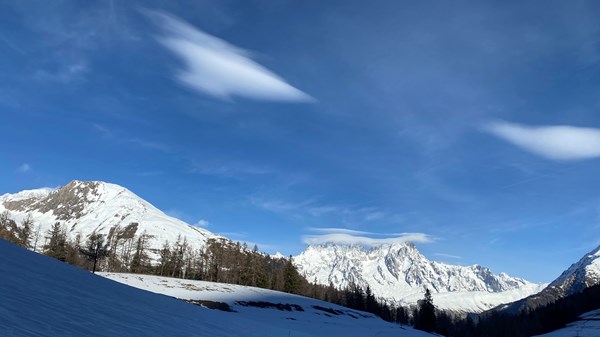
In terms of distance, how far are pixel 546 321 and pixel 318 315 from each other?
95105mm

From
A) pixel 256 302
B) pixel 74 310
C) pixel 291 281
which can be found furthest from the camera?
pixel 291 281

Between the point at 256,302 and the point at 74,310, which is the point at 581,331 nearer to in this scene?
the point at 256,302

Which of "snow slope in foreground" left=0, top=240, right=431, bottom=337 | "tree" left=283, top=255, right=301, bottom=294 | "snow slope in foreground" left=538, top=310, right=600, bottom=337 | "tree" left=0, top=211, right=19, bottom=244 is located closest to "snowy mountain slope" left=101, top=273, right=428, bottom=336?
"tree" left=0, top=211, right=19, bottom=244

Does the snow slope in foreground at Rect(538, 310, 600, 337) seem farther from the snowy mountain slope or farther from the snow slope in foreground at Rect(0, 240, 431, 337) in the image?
the snow slope in foreground at Rect(0, 240, 431, 337)

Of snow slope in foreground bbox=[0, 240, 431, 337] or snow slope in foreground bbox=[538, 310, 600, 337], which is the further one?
snow slope in foreground bbox=[538, 310, 600, 337]

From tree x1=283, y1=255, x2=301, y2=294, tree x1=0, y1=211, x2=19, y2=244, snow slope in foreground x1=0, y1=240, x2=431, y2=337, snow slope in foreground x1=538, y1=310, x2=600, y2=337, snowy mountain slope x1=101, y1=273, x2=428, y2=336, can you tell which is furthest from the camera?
tree x1=283, y1=255, x2=301, y2=294

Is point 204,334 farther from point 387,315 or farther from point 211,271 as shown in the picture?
point 387,315

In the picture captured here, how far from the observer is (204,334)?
1420 cm

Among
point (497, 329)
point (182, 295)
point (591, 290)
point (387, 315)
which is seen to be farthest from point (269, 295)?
point (591, 290)

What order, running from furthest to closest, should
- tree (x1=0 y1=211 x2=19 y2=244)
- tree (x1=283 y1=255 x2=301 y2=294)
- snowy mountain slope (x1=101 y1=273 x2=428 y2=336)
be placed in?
1. tree (x1=283 y1=255 x2=301 y2=294)
2. tree (x1=0 y1=211 x2=19 y2=244)
3. snowy mountain slope (x1=101 y1=273 x2=428 y2=336)

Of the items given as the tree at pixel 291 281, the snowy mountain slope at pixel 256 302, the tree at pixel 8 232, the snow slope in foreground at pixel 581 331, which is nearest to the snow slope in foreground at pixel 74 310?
the snowy mountain slope at pixel 256 302

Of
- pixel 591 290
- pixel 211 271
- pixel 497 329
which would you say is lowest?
pixel 497 329

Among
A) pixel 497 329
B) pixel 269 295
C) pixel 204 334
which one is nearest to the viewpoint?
pixel 204 334

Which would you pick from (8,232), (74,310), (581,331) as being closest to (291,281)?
(581,331)
